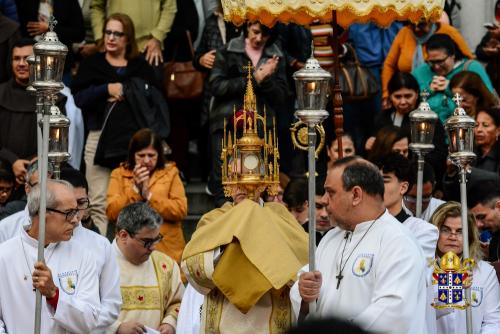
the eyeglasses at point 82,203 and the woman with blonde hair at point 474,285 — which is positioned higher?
the eyeglasses at point 82,203

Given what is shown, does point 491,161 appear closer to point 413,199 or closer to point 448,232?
point 413,199

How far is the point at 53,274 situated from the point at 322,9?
276cm

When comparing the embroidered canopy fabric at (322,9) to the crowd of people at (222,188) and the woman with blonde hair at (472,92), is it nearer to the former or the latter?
the crowd of people at (222,188)

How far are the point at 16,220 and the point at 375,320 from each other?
3.49m

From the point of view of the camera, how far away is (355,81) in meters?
15.6

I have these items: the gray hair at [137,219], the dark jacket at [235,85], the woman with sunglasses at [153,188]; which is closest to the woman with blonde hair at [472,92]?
the dark jacket at [235,85]

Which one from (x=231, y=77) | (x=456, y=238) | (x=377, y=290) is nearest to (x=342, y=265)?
(x=377, y=290)

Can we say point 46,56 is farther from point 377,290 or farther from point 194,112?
point 194,112

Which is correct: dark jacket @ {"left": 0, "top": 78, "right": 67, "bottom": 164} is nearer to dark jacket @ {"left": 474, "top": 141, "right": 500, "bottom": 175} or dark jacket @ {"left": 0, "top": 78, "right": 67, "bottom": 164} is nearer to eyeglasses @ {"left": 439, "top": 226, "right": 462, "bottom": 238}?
dark jacket @ {"left": 474, "top": 141, "right": 500, "bottom": 175}

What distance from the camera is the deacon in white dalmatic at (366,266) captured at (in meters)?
8.96

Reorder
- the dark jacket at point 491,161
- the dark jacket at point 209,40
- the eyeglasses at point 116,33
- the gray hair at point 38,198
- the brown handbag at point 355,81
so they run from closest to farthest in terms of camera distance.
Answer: the gray hair at point 38,198, the dark jacket at point 491,161, the eyeglasses at point 116,33, the dark jacket at point 209,40, the brown handbag at point 355,81

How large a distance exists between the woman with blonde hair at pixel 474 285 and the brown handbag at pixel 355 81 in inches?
179

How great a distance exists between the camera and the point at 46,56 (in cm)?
969

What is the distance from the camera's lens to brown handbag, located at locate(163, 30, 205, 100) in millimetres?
15695
